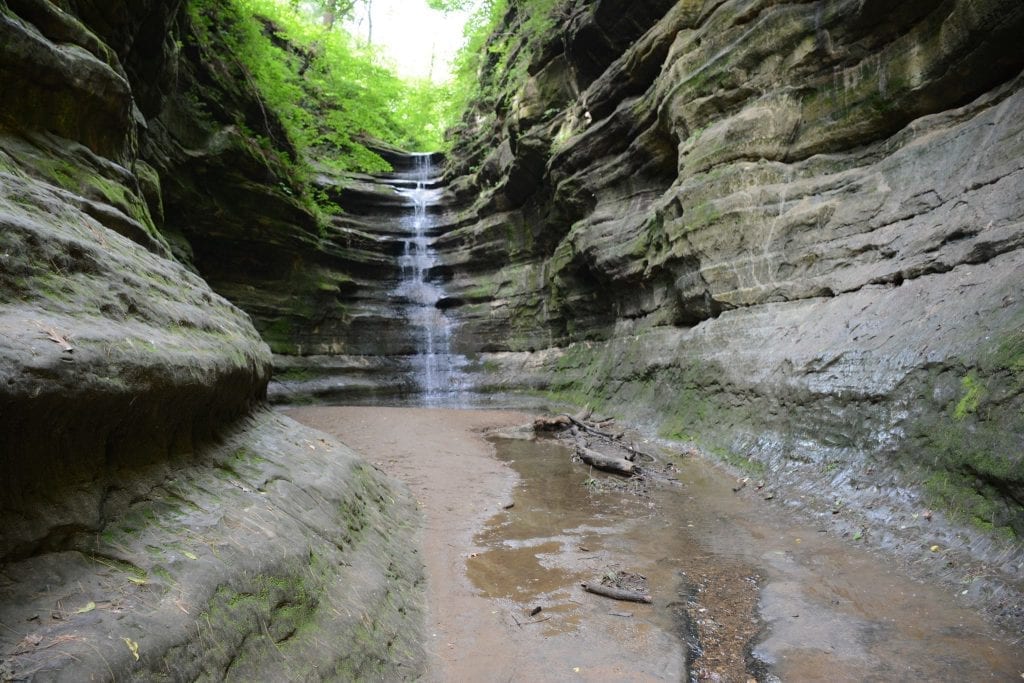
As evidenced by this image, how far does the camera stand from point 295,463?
4.83 meters

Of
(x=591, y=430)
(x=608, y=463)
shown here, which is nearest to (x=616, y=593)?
(x=608, y=463)

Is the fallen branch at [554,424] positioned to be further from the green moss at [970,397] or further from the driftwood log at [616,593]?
the green moss at [970,397]

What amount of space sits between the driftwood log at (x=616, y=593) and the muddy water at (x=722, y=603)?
0.08m

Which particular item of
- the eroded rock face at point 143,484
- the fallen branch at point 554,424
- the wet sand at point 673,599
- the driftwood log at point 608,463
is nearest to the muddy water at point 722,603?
the wet sand at point 673,599

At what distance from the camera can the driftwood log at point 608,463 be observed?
27.8ft

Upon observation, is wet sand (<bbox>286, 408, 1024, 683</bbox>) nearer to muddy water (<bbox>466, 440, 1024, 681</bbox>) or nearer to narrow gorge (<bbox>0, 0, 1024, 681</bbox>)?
muddy water (<bbox>466, 440, 1024, 681</bbox>)

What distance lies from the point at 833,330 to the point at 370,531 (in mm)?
6708

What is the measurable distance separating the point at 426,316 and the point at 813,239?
16188mm

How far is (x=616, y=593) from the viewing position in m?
4.57

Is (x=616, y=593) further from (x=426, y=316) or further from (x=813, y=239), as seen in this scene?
(x=426, y=316)

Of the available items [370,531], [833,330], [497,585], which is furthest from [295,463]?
[833,330]

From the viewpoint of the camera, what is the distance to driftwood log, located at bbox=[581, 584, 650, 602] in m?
4.52

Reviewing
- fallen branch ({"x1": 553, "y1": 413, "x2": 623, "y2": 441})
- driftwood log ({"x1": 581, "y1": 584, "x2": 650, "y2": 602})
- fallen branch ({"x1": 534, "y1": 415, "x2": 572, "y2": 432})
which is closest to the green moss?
driftwood log ({"x1": 581, "y1": 584, "x2": 650, "y2": 602})

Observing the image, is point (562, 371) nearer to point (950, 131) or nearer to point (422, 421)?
point (422, 421)
